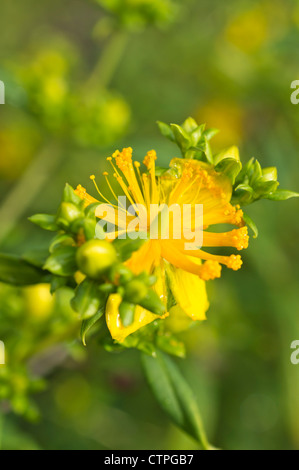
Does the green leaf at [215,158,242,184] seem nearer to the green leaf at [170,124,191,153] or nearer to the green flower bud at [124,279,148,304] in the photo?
the green leaf at [170,124,191,153]

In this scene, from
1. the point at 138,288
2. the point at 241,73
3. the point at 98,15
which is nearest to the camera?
the point at 138,288

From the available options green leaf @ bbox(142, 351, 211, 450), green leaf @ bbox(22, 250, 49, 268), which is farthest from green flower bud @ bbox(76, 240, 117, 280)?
green leaf @ bbox(142, 351, 211, 450)

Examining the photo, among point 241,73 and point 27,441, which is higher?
point 241,73

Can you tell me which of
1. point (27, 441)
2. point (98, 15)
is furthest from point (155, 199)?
point (98, 15)

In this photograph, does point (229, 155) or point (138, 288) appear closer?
point (138, 288)

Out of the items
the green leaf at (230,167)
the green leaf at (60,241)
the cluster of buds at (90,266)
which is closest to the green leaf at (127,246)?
the cluster of buds at (90,266)

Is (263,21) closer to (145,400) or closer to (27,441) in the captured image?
(145,400)
